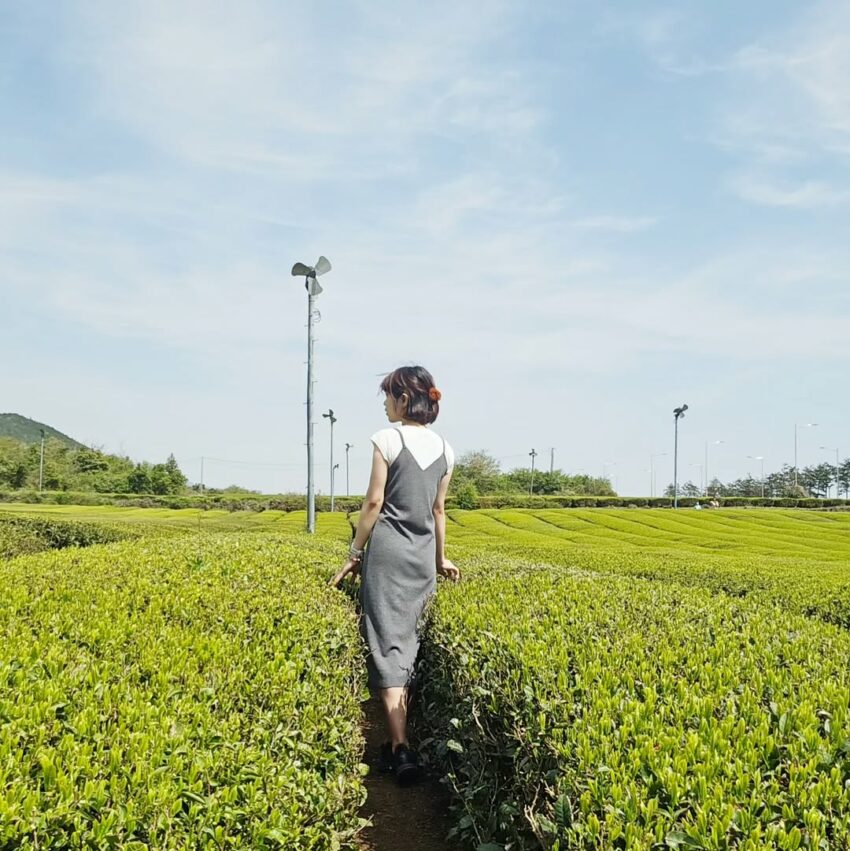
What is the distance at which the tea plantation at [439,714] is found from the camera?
1709 millimetres

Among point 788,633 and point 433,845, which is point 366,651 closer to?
point 433,845

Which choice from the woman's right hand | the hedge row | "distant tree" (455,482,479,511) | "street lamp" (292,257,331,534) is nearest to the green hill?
the hedge row

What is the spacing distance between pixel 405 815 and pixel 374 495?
164 centimetres

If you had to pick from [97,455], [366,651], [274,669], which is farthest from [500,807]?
[97,455]

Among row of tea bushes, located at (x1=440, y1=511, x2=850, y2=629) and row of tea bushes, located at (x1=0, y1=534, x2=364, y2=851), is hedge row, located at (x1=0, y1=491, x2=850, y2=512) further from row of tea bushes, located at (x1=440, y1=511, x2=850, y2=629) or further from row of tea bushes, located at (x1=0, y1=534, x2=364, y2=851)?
row of tea bushes, located at (x1=0, y1=534, x2=364, y2=851)

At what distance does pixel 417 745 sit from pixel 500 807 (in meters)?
1.53

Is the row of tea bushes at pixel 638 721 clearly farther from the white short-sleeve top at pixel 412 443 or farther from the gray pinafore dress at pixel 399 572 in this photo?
the white short-sleeve top at pixel 412 443

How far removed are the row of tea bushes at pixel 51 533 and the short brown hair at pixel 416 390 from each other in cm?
827

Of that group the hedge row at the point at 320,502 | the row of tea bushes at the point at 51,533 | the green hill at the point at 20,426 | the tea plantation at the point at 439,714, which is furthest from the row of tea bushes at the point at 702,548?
the green hill at the point at 20,426

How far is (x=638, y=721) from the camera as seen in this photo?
220 centimetres

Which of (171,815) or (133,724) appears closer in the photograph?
(171,815)

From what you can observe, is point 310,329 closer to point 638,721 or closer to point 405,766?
point 405,766

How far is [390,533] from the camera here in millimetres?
4090

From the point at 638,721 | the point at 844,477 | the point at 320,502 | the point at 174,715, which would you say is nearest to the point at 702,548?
the point at 638,721
